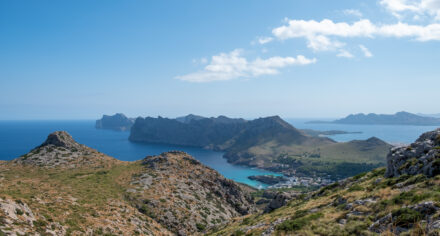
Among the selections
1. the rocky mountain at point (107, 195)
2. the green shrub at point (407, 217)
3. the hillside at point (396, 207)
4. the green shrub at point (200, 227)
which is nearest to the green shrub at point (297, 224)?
the hillside at point (396, 207)

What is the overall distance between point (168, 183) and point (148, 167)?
11.3 metres

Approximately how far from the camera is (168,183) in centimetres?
5769

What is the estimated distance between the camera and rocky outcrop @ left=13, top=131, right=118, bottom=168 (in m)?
62.1

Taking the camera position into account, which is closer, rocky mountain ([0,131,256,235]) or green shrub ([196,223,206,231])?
rocky mountain ([0,131,256,235])

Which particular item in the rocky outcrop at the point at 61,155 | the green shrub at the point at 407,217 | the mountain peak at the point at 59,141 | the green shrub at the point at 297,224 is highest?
the green shrub at the point at 407,217

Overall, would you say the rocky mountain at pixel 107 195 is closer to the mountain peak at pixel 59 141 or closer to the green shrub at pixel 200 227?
the mountain peak at pixel 59 141

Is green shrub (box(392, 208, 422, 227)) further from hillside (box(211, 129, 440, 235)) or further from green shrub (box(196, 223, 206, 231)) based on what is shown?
green shrub (box(196, 223, 206, 231))

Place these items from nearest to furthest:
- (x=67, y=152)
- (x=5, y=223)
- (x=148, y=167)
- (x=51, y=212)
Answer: (x=5, y=223)
(x=51, y=212)
(x=148, y=167)
(x=67, y=152)

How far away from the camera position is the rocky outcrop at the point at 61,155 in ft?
204

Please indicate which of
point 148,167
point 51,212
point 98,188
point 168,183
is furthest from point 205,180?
point 51,212

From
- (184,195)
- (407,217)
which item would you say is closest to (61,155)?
(184,195)

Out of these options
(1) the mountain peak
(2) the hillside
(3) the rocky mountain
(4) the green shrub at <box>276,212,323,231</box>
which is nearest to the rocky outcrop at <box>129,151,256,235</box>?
(3) the rocky mountain

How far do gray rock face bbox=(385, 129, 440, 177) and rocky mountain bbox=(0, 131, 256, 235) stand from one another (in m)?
31.8

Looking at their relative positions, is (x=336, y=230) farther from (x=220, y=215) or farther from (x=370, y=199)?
Result: (x=220, y=215)
